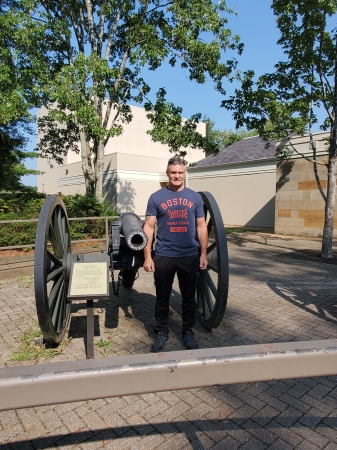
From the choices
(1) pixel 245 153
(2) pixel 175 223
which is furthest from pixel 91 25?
(1) pixel 245 153

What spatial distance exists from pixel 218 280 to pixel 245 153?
19294 millimetres

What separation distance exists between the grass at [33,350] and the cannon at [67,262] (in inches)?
4.8

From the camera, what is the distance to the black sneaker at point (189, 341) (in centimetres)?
307

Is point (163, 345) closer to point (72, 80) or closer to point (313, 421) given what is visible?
point (313, 421)

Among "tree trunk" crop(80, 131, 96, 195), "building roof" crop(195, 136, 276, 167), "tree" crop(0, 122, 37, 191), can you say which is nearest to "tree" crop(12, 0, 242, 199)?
"tree trunk" crop(80, 131, 96, 195)

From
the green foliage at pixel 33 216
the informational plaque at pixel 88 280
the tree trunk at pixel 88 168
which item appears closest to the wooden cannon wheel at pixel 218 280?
the informational plaque at pixel 88 280

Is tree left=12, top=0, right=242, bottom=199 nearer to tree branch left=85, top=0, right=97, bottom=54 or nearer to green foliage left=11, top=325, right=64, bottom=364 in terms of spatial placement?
tree branch left=85, top=0, right=97, bottom=54

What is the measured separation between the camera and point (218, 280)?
302cm

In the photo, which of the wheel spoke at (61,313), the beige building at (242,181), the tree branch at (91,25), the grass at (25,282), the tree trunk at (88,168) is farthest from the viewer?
the tree trunk at (88,168)

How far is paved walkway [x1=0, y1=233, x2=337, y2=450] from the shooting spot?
2.02m

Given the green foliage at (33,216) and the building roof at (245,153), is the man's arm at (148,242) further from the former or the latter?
the building roof at (245,153)

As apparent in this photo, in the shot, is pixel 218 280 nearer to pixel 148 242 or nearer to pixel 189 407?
pixel 148 242

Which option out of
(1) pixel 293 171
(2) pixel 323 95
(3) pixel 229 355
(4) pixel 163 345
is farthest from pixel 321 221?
(3) pixel 229 355

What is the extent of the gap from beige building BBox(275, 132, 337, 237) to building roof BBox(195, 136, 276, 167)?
21.4 ft
